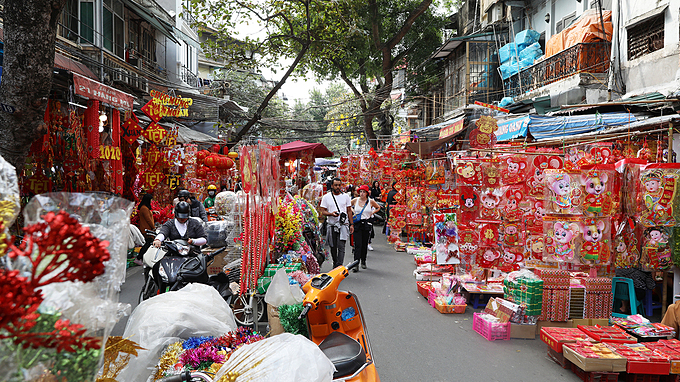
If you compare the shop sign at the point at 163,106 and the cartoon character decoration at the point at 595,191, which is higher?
the shop sign at the point at 163,106

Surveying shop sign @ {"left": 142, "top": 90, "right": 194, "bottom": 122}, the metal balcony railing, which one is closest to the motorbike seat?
shop sign @ {"left": 142, "top": 90, "right": 194, "bottom": 122}

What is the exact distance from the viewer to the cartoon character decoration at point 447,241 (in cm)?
730

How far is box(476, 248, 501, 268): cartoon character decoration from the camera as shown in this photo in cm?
688

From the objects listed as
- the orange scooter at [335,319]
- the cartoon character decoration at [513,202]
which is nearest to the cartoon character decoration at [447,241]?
the cartoon character decoration at [513,202]

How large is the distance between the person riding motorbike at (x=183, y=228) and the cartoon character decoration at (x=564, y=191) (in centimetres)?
455

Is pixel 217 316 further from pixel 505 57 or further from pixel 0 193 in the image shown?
pixel 505 57

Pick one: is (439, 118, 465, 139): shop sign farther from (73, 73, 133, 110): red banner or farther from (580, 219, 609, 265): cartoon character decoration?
(73, 73, 133, 110): red banner

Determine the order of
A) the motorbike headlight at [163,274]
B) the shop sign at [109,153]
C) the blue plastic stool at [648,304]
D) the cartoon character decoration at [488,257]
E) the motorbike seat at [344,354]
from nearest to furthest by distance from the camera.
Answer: the motorbike seat at [344,354] < the motorbike headlight at [163,274] < the blue plastic stool at [648,304] < the cartoon character decoration at [488,257] < the shop sign at [109,153]

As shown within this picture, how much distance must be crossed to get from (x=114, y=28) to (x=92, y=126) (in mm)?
8047

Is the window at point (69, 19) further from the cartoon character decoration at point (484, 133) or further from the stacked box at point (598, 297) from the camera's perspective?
the stacked box at point (598, 297)

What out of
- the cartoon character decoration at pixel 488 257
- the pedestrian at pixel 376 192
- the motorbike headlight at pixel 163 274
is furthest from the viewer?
the pedestrian at pixel 376 192

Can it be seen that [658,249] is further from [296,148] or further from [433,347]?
[296,148]

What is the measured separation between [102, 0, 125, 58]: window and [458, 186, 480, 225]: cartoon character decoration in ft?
37.1

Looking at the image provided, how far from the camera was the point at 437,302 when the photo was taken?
6.61m
